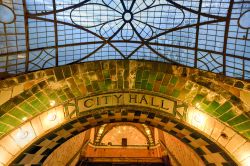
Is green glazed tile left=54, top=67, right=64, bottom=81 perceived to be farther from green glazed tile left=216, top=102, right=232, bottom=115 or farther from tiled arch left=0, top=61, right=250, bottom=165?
green glazed tile left=216, top=102, right=232, bottom=115

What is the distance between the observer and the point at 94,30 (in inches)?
348

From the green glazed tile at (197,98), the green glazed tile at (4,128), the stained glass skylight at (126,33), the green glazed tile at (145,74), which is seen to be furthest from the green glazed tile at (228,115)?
the green glazed tile at (4,128)

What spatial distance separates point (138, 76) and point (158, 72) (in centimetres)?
62

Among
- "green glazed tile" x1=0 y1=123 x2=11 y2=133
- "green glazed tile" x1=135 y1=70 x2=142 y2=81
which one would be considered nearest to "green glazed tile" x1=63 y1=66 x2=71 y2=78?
"green glazed tile" x1=135 y1=70 x2=142 y2=81

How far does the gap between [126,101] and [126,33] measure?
2.10 metres

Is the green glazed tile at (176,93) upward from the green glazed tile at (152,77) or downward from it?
downward

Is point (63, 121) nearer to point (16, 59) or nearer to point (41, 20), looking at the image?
point (16, 59)

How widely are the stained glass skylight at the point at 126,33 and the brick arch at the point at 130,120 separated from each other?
1725 millimetres

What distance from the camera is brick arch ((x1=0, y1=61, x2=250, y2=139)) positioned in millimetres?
7801

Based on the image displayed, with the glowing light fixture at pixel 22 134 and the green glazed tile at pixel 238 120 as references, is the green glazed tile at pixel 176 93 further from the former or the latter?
the glowing light fixture at pixel 22 134

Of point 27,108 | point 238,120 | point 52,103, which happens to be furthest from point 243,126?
point 27,108

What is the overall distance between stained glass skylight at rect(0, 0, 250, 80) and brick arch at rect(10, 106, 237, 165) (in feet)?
5.66

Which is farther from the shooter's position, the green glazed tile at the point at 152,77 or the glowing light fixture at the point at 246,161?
the green glazed tile at the point at 152,77

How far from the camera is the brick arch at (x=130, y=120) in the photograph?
27.8 ft
